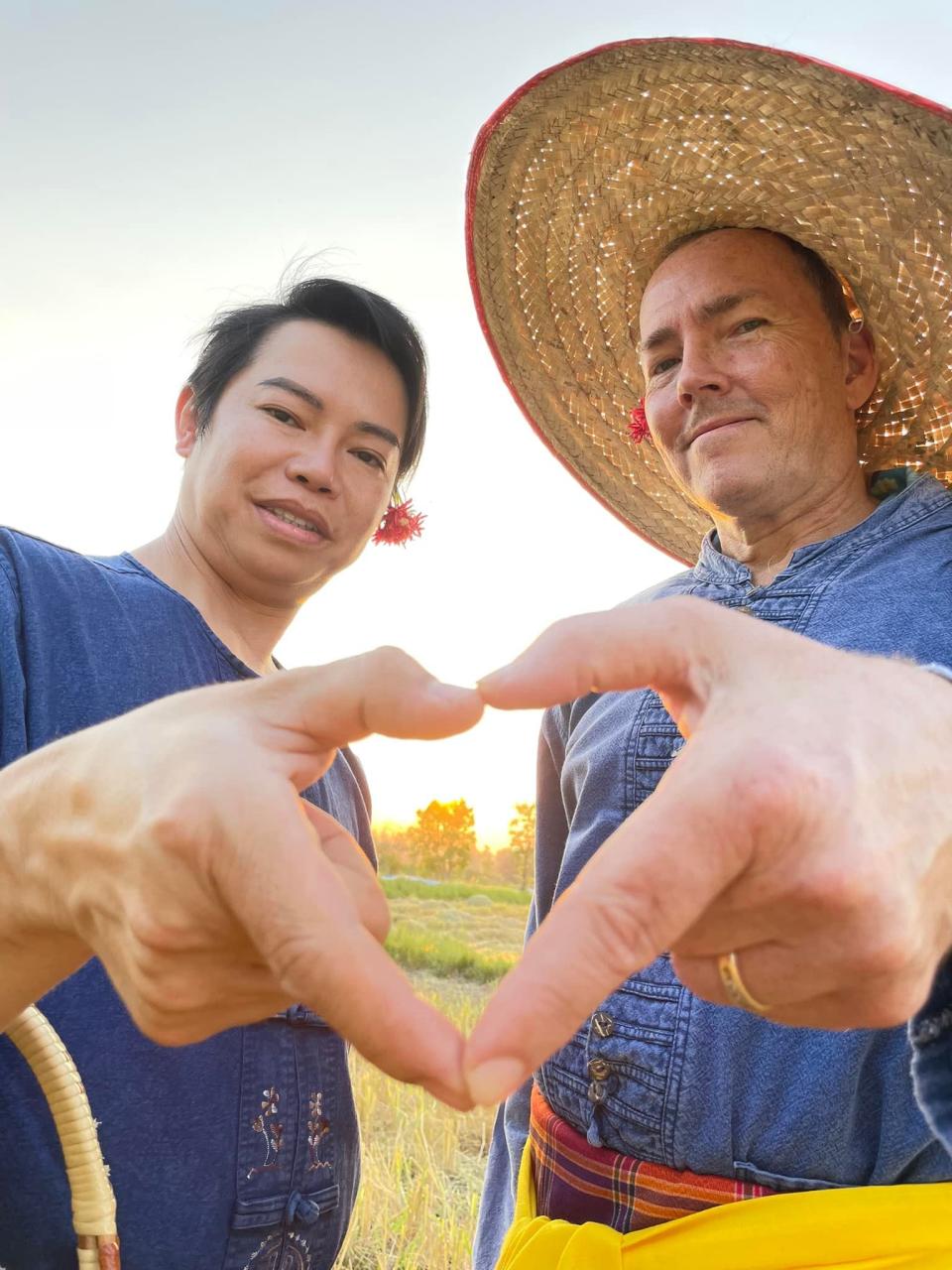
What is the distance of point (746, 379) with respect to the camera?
1771 millimetres

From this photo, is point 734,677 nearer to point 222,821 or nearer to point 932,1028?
point 222,821

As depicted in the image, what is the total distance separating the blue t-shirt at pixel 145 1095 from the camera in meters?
1.33

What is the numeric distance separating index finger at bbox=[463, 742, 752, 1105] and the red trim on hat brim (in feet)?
4.95

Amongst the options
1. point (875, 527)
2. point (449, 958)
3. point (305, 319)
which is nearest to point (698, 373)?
point (875, 527)

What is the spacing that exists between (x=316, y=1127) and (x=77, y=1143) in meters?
0.68

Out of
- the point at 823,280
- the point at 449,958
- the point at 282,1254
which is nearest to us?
the point at 282,1254

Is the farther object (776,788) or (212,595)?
(212,595)

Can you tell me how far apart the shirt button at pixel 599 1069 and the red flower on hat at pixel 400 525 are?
1683 mm

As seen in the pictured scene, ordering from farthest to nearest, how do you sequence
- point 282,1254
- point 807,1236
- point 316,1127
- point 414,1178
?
point 414,1178, point 316,1127, point 282,1254, point 807,1236

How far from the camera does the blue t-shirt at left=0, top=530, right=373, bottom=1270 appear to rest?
1.33m

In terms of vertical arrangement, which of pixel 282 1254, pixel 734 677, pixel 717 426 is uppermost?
pixel 717 426

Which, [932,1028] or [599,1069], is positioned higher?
[932,1028]

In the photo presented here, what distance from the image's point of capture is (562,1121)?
5.09 feet

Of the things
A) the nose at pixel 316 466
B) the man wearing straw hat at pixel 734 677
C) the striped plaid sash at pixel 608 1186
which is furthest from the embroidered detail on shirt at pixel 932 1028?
the nose at pixel 316 466
